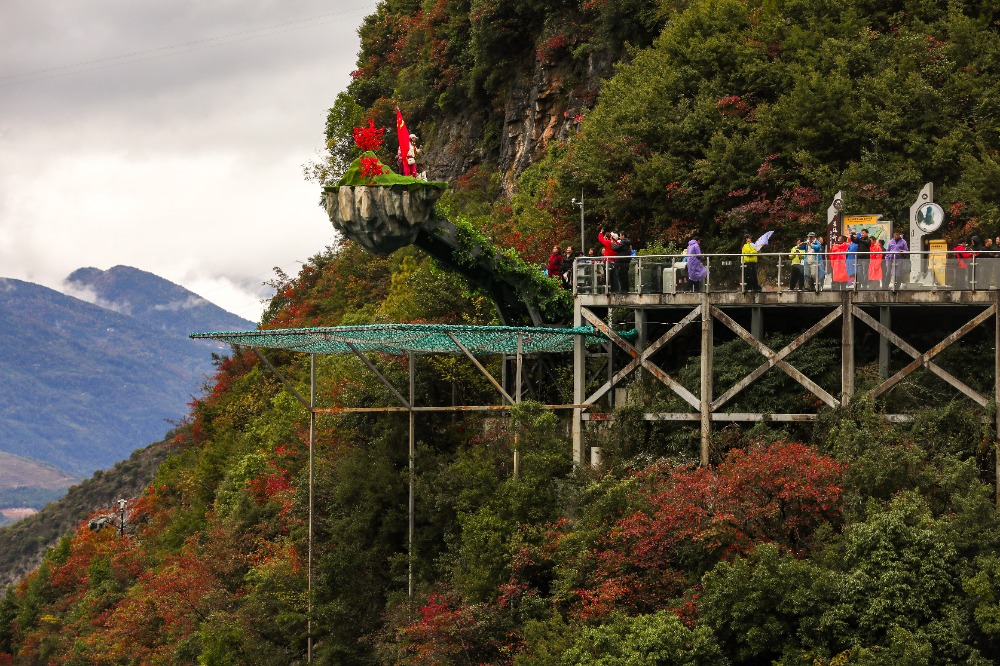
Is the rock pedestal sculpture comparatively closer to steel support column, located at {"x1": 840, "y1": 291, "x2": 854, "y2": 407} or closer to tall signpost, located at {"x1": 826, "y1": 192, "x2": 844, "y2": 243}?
tall signpost, located at {"x1": 826, "y1": 192, "x2": 844, "y2": 243}

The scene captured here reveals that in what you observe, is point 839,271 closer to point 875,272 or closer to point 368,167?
point 875,272

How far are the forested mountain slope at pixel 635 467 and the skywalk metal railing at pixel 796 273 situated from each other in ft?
6.07

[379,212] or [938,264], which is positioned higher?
[379,212]

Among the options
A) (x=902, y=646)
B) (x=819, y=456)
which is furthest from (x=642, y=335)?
(x=902, y=646)

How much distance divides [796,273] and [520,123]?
26.5 metres

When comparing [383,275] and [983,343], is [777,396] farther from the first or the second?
[383,275]

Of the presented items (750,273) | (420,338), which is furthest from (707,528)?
Answer: (420,338)

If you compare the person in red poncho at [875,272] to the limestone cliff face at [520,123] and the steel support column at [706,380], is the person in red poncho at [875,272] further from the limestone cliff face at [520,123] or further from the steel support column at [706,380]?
the limestone cliff face at [520,123]

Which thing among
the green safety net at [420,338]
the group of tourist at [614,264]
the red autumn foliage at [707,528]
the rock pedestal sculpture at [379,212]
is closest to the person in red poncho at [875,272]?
the red autumn foliage at [707,528]

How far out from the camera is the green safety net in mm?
29562

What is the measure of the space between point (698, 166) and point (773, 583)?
53.3 ft

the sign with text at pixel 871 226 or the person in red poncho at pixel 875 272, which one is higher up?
the sign with text at pixel 871 226

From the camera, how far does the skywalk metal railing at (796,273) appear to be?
28609mm

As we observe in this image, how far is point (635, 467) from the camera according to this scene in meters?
30.1
